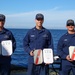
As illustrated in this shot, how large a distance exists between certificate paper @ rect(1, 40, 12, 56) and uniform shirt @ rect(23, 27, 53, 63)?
39cm

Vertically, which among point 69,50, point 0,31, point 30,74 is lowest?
point 30,74

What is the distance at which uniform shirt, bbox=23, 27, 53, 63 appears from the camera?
7.69 metres

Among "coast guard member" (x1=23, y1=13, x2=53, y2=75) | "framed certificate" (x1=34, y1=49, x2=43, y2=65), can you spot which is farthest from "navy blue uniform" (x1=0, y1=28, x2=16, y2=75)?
"framed certificate" (x1=34, y1=49, x2=43, y2=65)

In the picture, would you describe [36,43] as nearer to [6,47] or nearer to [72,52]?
[6,47]

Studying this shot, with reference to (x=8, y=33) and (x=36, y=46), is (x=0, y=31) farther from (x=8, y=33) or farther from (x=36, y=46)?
(x=36, y=46)

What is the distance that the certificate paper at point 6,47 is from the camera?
7.54 meters

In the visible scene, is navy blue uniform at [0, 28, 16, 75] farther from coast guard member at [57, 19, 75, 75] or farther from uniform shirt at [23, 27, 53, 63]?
coast guard member at [57, 19, 75, 75]

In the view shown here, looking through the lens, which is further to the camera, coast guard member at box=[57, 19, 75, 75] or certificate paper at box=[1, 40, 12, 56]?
coast guard member at box=[57, 19, 75, 75]

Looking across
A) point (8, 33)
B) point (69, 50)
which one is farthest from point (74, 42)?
point (8, 33)

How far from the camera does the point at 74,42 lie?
7.75m

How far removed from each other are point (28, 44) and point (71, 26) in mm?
1136

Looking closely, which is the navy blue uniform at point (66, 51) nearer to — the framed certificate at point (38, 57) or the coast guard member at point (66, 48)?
the coast guard member at point (66, 48)

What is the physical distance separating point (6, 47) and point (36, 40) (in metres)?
0.74

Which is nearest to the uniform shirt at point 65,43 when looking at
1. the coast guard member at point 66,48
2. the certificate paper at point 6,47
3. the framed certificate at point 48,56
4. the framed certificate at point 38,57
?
the coast guard member at point 66,48
